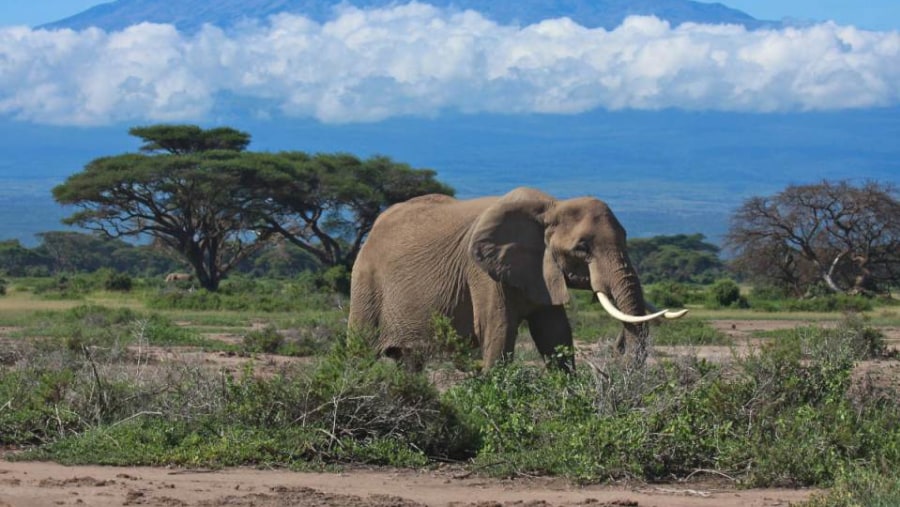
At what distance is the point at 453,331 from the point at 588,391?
1.59 meters

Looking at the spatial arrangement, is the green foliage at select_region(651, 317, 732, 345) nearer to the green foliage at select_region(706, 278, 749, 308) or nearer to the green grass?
the green grass

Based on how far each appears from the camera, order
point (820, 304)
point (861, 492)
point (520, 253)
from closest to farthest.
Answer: point (861, 492)
point (520, 253)
point (820, 304)

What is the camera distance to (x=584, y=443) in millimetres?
8680

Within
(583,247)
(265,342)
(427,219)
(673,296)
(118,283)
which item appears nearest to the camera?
(583,247)

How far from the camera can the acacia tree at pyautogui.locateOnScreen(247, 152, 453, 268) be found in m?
42.9

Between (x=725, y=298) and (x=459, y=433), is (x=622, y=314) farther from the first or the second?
(x=725, y=298)

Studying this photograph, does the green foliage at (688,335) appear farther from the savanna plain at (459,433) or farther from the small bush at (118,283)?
the small bush at (118,283)

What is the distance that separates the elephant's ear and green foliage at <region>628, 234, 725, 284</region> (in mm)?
48057

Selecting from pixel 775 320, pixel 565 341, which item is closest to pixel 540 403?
pixel 565 341

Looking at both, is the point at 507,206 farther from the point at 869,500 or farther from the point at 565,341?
the point at 869,500

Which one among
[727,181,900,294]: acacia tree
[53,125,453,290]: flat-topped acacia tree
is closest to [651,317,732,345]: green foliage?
[727,181,900,294]: acacia tree

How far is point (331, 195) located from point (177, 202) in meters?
4.39

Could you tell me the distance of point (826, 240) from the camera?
38938 millimetres

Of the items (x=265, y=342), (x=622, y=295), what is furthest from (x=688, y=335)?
(x=622, y=295)
